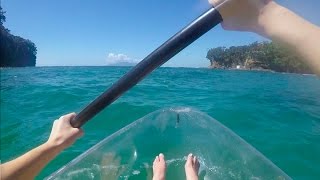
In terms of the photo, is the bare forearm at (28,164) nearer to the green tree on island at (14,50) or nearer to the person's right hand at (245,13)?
the person's right hand at (245,13)

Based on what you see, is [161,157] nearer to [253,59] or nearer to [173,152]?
[173,152]

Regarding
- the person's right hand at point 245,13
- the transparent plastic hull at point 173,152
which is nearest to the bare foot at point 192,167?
the transparent plastic hull at point 173,152

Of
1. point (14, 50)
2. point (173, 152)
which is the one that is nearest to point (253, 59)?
point (14, 50)

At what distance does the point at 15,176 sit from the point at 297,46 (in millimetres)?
1091

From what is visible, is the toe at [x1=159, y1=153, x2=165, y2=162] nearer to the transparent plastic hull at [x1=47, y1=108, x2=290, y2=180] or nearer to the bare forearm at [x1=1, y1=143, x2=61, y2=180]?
the transparent plastic hull at [x1=47, y1=108, x2=290, y2=180]

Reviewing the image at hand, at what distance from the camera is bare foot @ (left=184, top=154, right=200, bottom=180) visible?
9.67 feet

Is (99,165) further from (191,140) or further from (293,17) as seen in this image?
(293,17)

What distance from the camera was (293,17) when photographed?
28.3 inches

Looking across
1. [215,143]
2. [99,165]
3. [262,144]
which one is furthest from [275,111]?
[99,165]

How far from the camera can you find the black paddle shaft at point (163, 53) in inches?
33.8

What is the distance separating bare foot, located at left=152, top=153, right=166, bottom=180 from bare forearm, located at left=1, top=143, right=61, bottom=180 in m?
1.84

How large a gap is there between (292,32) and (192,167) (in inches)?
100

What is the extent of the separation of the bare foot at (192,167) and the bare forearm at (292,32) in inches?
93.7

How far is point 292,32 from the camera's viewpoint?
704mm
